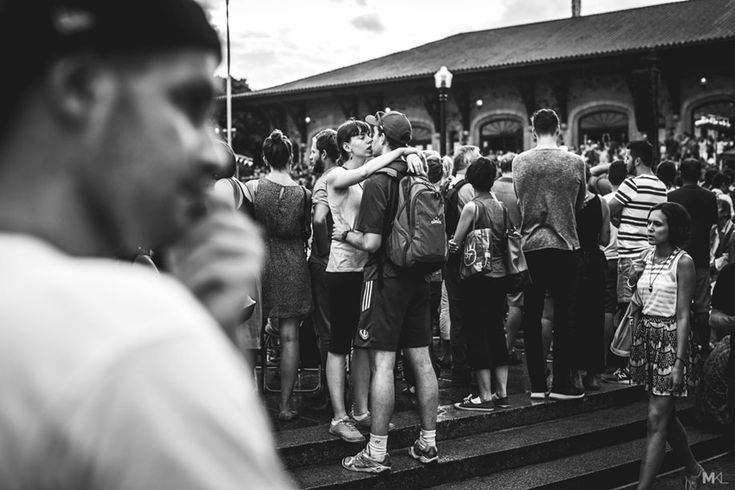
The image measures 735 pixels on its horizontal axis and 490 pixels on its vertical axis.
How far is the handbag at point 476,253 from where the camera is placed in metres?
5.79

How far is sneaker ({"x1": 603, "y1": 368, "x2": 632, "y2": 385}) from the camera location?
714 centimetres

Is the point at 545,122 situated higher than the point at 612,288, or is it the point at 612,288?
the point at 545,122

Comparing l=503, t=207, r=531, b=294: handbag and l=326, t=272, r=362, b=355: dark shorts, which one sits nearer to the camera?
l=326, t=272, r=362, b=355: dark shorts

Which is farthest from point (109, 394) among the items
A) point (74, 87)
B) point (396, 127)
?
point (396, 127)

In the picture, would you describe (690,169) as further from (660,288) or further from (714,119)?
(714,119)

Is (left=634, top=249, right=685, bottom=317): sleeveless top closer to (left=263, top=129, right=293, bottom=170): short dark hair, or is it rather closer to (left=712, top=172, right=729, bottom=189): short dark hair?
(left=263, top=129, right=293, bottom=170): short dark hair

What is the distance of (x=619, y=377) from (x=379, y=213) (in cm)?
357

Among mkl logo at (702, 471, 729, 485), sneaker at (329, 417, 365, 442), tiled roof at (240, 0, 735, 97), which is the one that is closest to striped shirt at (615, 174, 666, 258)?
mkl logo at (702, 471, 729, 485)

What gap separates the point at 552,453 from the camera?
5660 millimetres

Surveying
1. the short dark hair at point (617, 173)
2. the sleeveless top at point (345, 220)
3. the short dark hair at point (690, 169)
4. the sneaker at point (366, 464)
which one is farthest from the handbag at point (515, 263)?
the short dark hair at point (617, 173)

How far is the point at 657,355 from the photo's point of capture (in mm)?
4789

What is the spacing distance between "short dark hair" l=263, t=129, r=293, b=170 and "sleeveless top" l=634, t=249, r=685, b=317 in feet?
7.99

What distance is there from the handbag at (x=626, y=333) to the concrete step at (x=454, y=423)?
1.08 meters

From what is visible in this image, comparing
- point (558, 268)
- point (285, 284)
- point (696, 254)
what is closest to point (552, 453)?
point (558, 268)
